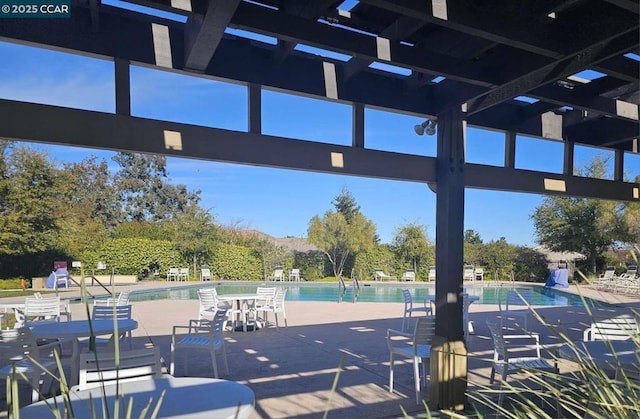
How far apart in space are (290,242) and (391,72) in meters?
21.9

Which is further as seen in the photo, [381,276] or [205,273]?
[381,276]

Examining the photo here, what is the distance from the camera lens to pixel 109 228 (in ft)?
88.8

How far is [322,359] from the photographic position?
5422 mm

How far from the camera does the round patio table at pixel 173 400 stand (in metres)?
1.82

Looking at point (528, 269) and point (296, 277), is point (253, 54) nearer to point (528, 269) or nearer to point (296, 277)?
point (296, 277)

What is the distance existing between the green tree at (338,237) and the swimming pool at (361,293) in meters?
2.84

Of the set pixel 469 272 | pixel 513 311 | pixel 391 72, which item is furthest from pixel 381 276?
pixel 391 72

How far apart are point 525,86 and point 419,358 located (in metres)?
2.53

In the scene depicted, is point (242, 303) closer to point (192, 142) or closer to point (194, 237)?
point (192, 142)

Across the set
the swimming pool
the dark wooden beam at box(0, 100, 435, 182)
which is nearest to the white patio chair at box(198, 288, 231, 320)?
the dark wooden beam at box(0, 100, 435, 182)

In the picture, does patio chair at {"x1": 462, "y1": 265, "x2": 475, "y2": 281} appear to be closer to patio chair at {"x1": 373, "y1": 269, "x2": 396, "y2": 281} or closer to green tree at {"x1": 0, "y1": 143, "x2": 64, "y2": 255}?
patio chair at {"x1": 373, "y1": 269, "x2": 396, "y2": 281}

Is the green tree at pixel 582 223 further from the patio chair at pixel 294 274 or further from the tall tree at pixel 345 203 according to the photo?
the patio chair at pixel 294 274

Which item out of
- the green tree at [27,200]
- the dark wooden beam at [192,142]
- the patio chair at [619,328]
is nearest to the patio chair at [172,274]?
the green tree at [27,200]

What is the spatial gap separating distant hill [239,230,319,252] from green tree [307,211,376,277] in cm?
83
